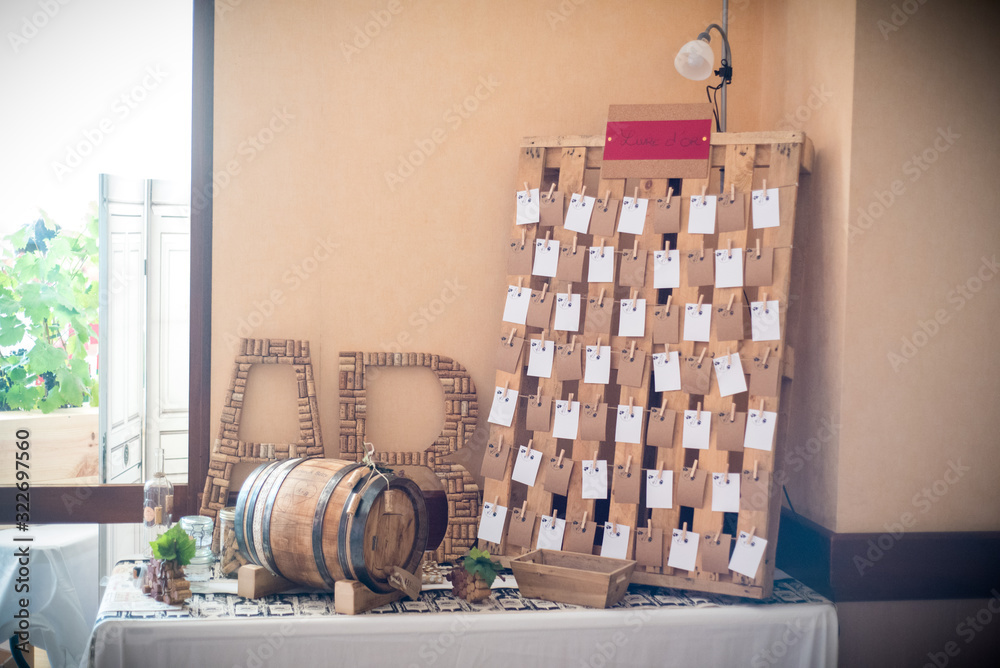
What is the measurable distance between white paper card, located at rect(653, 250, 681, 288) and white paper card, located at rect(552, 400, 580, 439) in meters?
0.55

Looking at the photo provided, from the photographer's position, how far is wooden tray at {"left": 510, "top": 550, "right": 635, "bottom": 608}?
2.33 metres

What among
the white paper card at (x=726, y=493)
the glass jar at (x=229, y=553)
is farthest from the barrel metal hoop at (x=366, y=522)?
the white paper card at (x=726, y=493)

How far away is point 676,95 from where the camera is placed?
123 inches

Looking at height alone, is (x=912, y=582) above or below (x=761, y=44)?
below

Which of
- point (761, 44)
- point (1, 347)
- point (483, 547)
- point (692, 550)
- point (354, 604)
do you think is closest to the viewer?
point (354, 604)

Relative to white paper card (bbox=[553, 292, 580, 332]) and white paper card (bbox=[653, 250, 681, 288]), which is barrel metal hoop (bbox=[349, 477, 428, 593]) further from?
white paper card (bbox=[653, 250, 681, 288])

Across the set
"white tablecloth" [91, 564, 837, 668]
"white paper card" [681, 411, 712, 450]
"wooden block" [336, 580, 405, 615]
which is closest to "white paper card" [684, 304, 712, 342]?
"white paper card" [681, 411, 712, 450]

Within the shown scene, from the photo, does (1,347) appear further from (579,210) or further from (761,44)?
(761,44)

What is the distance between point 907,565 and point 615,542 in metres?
1.03

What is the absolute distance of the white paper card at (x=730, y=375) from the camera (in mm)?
2545

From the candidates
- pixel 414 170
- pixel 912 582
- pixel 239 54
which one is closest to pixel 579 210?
pixel 414 170

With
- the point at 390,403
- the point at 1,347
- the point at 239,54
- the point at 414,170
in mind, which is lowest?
the point at 390,403

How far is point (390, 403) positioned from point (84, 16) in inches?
80.4

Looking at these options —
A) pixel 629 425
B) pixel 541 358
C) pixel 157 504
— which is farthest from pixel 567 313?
pixel 157 504
